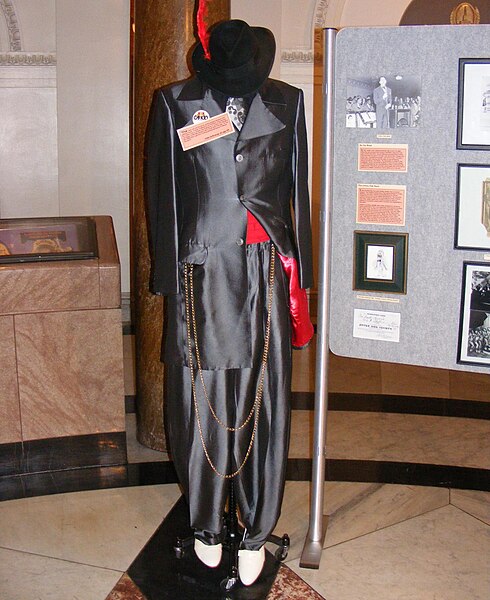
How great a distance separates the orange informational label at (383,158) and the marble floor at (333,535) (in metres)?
1.43

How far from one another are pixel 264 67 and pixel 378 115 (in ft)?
1.32

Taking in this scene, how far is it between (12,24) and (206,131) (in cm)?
392

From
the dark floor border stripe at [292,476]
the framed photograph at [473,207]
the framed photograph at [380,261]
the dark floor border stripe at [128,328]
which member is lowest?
the dark floor border stripe at [292,476]

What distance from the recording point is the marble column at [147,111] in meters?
3.81

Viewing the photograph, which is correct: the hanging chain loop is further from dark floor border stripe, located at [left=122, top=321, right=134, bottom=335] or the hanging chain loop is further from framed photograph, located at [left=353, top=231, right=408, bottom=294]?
dark floor border stripe, located at [left=122, top=321, right=134, bottom=335]

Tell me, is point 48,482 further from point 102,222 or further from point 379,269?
point 379,269

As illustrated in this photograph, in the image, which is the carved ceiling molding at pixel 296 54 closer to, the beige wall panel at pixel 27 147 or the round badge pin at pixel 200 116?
the beige wall panel at pixel 27 147

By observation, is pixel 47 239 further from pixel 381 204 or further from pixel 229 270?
pixel 381 204

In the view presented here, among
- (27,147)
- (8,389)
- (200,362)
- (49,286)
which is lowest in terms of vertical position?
(8,389)

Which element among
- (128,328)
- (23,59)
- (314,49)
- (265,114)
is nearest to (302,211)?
(265,114)

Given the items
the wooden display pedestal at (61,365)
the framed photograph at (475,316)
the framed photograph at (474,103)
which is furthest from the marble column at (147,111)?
the framed photograph at (475,316)

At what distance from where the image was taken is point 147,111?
396cm

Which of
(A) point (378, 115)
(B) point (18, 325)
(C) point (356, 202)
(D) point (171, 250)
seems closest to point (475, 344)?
(C) point (356, 202)

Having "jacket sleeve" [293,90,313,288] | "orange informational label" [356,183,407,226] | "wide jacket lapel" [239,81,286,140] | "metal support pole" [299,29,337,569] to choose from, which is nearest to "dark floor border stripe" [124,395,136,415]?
"metal support pole" [299,29,337,569]
